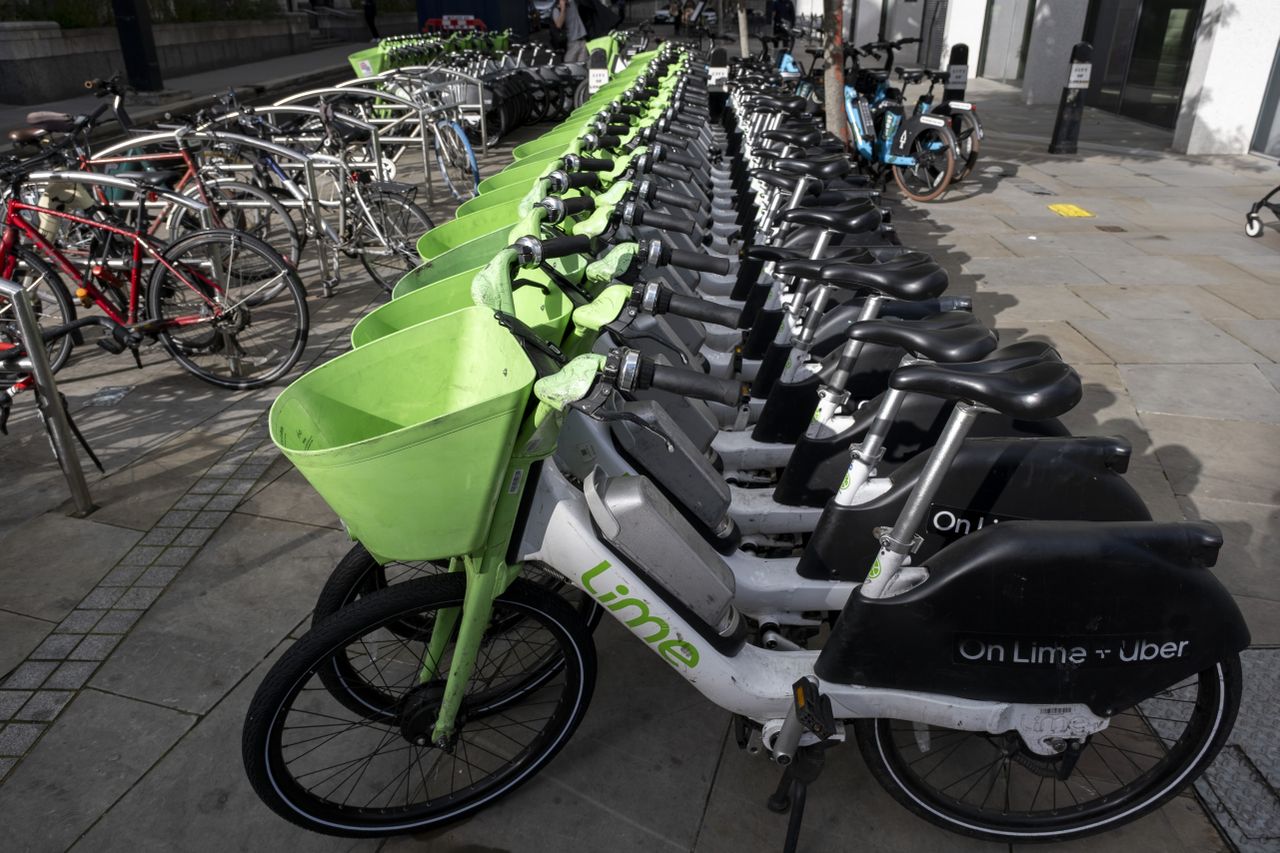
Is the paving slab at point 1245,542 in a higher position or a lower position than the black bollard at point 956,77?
lower

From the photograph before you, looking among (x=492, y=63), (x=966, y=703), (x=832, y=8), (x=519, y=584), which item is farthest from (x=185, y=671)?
(x=492, y=63)

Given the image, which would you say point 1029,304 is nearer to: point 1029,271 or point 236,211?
point 1029,271

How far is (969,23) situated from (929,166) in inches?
466

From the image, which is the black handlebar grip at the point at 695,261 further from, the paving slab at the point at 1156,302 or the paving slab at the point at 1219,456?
the paving slab at the point at 1156,302

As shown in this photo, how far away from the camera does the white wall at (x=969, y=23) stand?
60.0ft

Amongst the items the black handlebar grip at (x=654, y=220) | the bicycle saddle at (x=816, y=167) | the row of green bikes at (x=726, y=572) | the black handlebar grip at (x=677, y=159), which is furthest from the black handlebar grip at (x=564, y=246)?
the black handlebar grip at (x=677, y=159)

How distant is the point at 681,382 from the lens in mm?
1744

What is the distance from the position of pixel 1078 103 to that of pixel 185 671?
11.6 metres

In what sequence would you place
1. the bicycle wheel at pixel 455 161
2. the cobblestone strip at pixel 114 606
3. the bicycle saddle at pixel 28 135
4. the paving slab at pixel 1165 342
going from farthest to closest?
1. the bicycle wheel at pixel 455 161
2. the bicycle saddle at pixel 28 135
3. the paving slab at pixel 1165 342
4. the cobblestone strip at pixel 114 606

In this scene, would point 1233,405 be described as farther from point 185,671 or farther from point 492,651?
point 185,671

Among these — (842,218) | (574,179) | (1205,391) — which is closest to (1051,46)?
(1205,391)

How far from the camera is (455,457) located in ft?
5.59

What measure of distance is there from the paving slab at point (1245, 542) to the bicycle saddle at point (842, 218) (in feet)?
5.65

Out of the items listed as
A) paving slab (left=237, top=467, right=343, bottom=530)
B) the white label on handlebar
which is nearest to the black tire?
paving slab (left=237, top=467, right=343, bottom=530)
